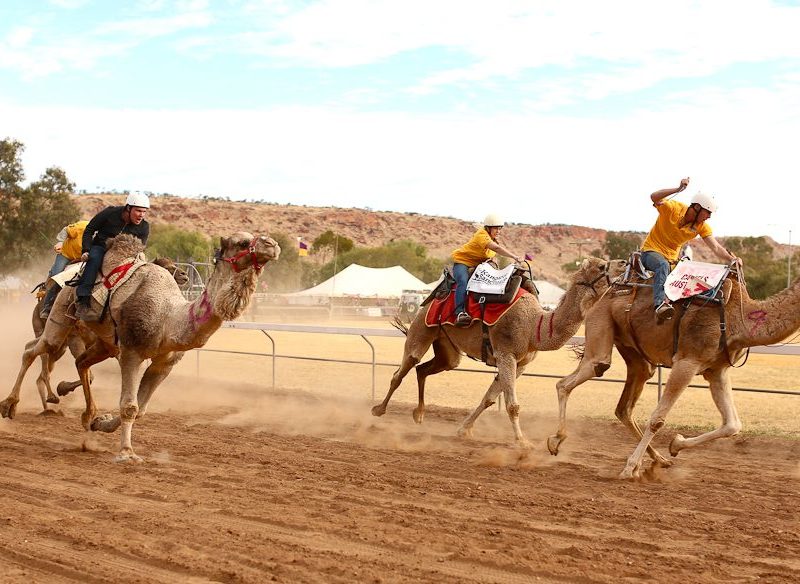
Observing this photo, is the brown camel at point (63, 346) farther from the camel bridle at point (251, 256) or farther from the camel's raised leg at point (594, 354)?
the camel's raised leg at point (594, 354)

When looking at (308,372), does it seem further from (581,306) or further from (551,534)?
(551,534)

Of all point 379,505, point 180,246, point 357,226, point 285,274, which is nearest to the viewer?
point 379,505

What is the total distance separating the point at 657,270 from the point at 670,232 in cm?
53

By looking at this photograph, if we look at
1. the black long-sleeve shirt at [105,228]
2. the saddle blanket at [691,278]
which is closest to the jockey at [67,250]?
the black long-sleeve shirt at [105,228]

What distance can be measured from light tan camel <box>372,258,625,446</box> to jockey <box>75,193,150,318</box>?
4323mm

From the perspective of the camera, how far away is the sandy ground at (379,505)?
6336mm

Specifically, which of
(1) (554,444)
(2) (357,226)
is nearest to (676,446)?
(1) (554,444)

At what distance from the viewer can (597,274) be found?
465 inches

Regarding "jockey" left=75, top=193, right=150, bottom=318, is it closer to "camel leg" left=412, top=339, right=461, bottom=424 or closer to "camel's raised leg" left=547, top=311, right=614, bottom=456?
"camel leg" left=412, top=339, right=461, bottom=424

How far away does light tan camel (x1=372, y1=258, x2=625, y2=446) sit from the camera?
11883 mm

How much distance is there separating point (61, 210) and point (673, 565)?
52.4 m

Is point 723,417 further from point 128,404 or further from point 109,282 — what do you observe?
point 109,282

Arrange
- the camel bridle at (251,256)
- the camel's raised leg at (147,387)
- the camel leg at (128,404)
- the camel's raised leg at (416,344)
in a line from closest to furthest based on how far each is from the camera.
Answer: the camel bridle at (251,256)
the camel leg at (128,404)
the camel's raised leg at (147,387)
the camel's raised leg at (416,344)

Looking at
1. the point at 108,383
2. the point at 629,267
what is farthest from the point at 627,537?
the point at 108,383
